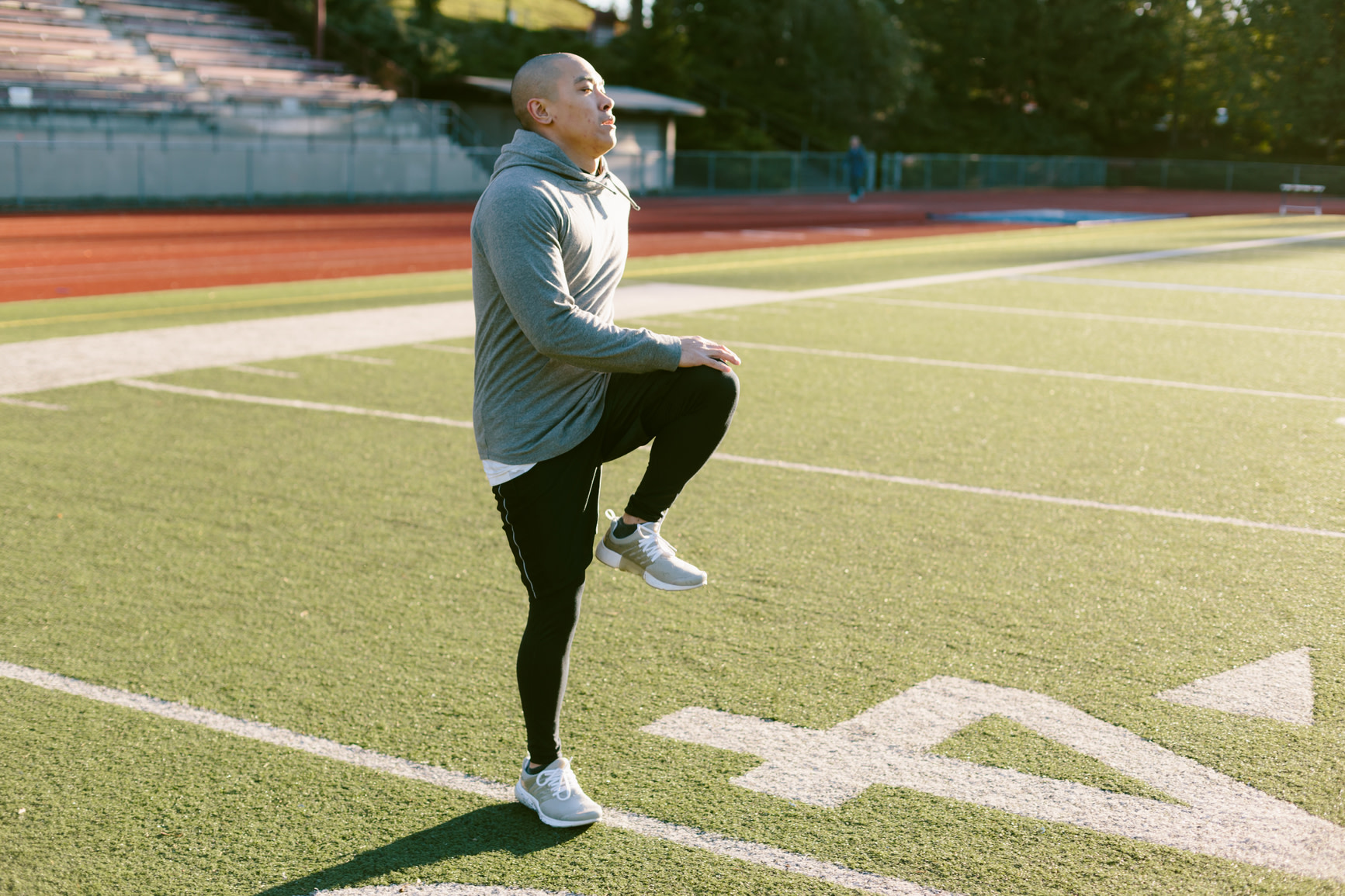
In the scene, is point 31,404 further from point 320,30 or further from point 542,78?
point 320,30

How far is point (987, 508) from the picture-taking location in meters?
6.82

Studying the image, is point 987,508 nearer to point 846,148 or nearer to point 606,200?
point 606,200

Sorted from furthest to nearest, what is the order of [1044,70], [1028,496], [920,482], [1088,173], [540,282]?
[1044,70], [1088,173], [920,482], [1028,496], [540,282]

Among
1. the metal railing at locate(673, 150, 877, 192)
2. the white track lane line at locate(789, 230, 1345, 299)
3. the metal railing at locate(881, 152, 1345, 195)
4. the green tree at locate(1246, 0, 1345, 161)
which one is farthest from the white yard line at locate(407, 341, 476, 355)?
the green tree at locate(1246, 0, 1345, 161)

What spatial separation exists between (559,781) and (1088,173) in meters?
62.8

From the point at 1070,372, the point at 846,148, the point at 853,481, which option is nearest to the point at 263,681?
the point at 853,481

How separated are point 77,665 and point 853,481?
395 centimetres

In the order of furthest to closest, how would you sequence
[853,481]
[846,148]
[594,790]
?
[846,148]
[853,481]
[594,790]

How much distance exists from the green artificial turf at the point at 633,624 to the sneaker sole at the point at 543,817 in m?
0.05

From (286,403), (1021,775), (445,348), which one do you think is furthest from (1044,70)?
(1021,775)

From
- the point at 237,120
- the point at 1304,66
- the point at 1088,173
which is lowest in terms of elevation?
the point at 237,120

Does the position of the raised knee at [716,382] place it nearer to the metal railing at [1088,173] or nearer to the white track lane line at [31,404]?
the white track lane line at [31,404]

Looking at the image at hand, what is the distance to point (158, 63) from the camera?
3566 cm

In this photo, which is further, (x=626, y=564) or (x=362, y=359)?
(x=362, y=359)
